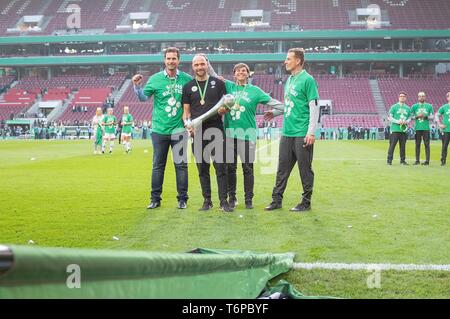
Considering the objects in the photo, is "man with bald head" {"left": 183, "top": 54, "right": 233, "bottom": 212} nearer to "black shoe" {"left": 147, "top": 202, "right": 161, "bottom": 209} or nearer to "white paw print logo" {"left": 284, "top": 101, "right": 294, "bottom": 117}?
"black shoe" {"left": 147, "top": 202, "right": 161, "bottom": 209}

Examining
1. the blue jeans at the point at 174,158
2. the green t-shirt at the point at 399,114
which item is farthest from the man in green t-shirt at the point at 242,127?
the green t-shirt at the point at 399,114

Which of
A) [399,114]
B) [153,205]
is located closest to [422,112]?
[399,114]

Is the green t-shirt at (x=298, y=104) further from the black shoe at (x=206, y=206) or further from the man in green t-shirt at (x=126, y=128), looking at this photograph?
the man in green t-shirt at (x=126, y=128)

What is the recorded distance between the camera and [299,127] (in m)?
7.98

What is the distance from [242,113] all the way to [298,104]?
75cm

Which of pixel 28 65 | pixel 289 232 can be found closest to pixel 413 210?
pixel 289 232

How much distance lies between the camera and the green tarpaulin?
2.01m

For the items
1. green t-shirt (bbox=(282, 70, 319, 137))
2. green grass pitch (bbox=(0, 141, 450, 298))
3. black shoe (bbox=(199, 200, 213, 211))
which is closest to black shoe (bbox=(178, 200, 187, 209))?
green grass pitch (bbox=(0, 141, 450, 298))

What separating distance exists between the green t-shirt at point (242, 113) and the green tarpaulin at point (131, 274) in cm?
390

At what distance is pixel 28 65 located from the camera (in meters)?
70.7

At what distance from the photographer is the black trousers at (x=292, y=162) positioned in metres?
7.93

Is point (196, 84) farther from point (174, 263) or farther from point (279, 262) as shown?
point (174, 263)
